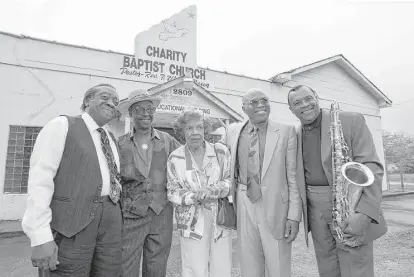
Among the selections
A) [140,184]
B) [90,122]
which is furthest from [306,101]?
[90,122]

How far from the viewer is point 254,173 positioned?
288 cm

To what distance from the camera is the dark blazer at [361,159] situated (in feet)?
7.32

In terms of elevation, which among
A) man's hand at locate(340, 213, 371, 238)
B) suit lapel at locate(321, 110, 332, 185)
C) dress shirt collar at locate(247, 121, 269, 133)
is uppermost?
dress shirt collar at locate(247, 121, 269, 133)

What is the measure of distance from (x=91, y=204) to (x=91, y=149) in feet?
1.54

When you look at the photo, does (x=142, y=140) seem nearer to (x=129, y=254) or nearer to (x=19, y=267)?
(x=129, y=254)

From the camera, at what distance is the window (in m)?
8.46

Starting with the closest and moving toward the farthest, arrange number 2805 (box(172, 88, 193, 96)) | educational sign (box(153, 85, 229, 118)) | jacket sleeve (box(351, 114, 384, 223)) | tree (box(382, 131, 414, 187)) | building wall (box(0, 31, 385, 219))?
jacket sleeve (box(351, 114, 384, 223)) → building wall (box(0, 31, 385, 219)) → educational sign (box(153, 85, 229, 118)) → number 2805 (box(172, 88, 193, 96)) → tree (box(382, 131, 414, 187))

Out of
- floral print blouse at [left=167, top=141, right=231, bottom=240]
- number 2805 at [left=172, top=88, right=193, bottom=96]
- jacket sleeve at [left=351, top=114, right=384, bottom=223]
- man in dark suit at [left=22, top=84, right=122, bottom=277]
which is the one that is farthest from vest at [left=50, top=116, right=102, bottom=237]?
number 2805 at [left=172, top=88, right=193, bottom=96]

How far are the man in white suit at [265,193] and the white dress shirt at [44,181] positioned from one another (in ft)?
4.68

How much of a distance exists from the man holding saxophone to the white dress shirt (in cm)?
201

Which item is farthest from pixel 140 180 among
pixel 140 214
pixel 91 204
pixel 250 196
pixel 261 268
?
pixel 261 268

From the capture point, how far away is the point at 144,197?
9.19ft

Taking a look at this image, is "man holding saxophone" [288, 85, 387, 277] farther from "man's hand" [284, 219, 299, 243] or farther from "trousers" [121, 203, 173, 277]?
"trousers" [121, 203, 173, 277]

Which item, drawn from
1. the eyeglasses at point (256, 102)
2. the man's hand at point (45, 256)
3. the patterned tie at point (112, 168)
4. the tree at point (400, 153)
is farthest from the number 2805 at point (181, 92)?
the tree at point (400, 153)
